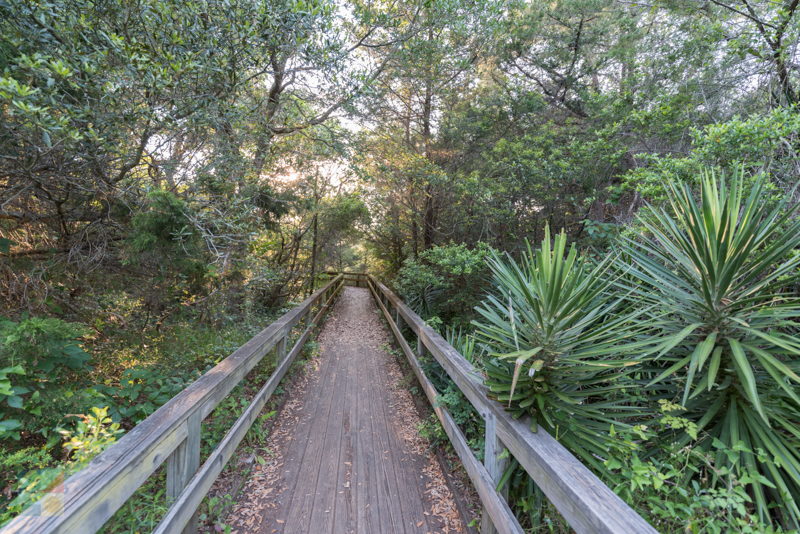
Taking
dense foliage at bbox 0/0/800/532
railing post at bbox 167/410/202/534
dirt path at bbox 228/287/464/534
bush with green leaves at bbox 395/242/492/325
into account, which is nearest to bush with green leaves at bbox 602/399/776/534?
dense foliage at bbox 0/0/800/532

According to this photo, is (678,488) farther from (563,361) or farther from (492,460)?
Answer: (492,460)

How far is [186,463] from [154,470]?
1.19 feet

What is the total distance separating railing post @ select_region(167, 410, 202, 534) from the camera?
5.20 ft

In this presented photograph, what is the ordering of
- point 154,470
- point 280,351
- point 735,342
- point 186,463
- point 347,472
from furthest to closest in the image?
point 280,351
point 347,472
point 186,463
point 735,342
point 154,470

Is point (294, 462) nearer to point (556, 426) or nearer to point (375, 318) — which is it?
point (556, 426)

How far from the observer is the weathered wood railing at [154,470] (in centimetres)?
92

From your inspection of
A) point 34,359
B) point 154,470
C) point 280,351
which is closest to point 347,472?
point 154,470

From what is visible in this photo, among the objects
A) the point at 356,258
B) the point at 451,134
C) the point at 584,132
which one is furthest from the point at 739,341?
the point at 356,258

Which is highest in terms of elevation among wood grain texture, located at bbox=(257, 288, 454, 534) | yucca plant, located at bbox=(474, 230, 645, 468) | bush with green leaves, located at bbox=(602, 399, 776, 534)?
yucca plant, located at bbox=(474, 230, 645, 468)

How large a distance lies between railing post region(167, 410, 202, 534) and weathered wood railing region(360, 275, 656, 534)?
1587mm

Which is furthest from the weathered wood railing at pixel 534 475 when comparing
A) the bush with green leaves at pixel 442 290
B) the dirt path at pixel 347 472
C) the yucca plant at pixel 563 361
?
the bush with green leaves at pixel 442 290

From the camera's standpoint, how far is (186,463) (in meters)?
1.67

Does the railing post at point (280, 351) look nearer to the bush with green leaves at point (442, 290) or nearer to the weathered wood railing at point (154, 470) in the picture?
the weathered wood railing at point (154, 470)

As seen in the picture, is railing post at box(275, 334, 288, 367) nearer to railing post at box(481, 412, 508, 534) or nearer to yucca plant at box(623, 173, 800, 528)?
railing post at box(481, 412, 508, 534)
